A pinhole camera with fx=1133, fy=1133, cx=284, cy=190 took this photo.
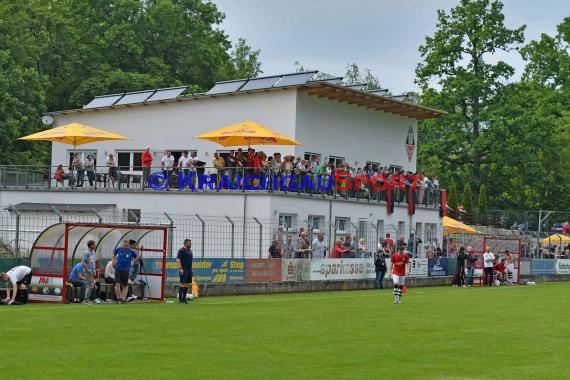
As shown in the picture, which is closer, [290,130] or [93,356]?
[93,356]

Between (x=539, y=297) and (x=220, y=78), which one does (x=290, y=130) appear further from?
(x=220, y=78)

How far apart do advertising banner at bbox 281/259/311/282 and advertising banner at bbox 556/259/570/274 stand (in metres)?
22.2

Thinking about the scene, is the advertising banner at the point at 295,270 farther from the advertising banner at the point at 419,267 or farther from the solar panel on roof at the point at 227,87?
the solar panel on roof at the point at 227,87

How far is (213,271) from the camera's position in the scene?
116 ft

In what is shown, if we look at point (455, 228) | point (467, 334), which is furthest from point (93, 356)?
point (455, 228)

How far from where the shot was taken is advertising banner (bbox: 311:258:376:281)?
133 ft

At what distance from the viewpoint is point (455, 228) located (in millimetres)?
60844

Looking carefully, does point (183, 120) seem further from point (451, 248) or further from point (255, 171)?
point (451, 248)

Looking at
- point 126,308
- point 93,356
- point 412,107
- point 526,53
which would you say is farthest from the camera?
point 526,53

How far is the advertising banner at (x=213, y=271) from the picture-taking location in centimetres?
3412

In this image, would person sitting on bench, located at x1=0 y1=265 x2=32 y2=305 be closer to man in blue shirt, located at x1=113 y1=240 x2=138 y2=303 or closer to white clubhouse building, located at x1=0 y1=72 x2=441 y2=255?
man in blue shirt, located at x1=113 y1=240 x2=138 y2=303

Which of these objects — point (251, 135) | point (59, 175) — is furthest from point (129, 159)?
point (251, 135)

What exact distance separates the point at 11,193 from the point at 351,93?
15236mm

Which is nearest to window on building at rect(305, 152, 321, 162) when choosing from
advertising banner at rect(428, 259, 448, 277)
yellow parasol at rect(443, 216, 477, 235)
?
advertising banner at rect(428, 259, 448, 277)
